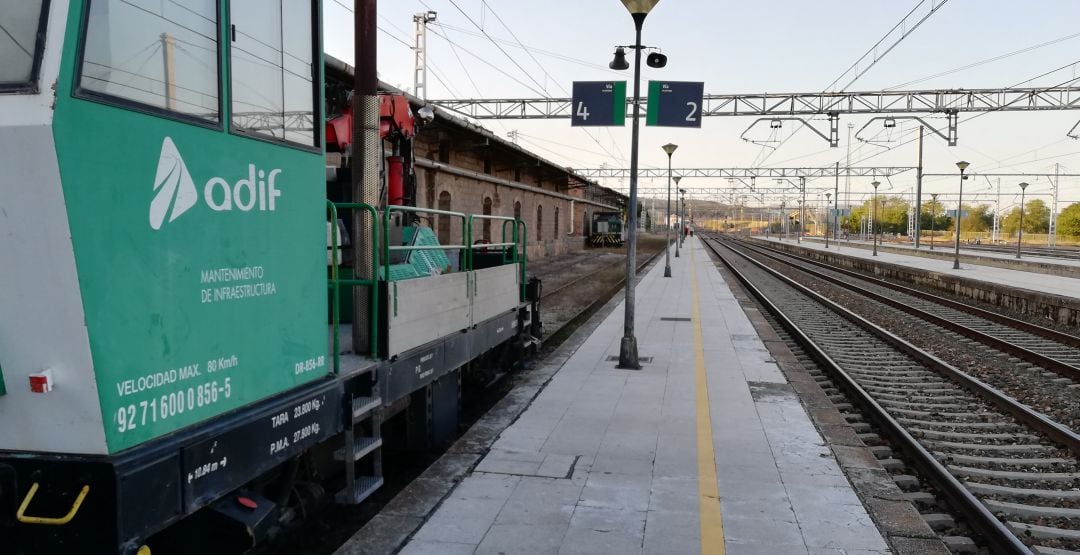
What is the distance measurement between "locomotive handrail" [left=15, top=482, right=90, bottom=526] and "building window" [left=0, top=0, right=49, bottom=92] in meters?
1.46

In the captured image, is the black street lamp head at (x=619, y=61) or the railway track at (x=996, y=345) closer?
the railway track at (x=996, y=345)

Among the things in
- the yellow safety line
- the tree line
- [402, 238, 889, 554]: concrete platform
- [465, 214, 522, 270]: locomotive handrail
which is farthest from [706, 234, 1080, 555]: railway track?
the tree line

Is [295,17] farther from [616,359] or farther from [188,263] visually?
[616,359]

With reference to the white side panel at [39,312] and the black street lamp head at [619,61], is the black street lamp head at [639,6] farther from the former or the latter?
the white side panel at [39,312]

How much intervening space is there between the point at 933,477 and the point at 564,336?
8.35 meters

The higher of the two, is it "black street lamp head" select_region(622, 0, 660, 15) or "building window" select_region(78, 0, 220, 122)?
"black street lamp head" select_region(622, 0, 660, 15)

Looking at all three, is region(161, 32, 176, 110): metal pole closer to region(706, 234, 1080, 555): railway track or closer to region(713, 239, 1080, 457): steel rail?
region(706, 234, 1080, 555): railway track

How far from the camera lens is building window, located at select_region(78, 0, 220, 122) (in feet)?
9.04

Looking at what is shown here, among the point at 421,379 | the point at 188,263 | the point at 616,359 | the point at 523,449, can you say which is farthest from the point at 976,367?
the point at 188,263

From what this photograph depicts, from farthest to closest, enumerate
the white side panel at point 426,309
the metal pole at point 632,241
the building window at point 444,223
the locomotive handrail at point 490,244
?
the building window at point 444,223
the metal pole at point 632,241
the locomotive handrail at point 490,244
the white side panel at point 426,309

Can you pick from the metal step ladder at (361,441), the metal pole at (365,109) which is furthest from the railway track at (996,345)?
the metal pole at (365,109)

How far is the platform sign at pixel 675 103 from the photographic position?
1003cm

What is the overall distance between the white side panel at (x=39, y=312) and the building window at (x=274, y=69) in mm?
1028

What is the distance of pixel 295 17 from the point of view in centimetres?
400
